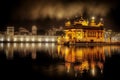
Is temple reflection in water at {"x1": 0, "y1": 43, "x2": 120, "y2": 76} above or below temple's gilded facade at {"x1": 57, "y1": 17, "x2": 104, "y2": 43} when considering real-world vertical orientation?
below

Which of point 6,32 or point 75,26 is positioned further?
point 6,32

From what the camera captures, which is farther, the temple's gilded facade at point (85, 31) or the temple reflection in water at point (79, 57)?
the temple's gilded facade at point (85, 31)

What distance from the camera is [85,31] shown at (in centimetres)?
4791

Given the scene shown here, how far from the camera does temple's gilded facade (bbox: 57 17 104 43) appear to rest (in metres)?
47.1

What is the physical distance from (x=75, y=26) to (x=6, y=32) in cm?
2487

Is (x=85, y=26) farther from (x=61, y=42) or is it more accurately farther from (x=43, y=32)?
(x=43, y=32)

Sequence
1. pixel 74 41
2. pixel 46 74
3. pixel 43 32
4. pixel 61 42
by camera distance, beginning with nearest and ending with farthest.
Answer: pixel 46 74 < pixel 74 41 < pixel 61 42 < pixel 43 32

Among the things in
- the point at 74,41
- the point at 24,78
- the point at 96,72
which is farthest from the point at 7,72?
the point at 74,41

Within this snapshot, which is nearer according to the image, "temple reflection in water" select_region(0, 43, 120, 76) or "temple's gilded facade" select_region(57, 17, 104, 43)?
"temple reflection in water" select_region(0, 43, 120, 76)

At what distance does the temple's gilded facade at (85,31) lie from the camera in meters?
47.1

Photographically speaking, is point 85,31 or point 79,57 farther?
point 85,31

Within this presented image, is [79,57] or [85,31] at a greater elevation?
[85,31]

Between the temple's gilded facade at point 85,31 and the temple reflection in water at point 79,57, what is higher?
the temple's gilded facade at point 85,31

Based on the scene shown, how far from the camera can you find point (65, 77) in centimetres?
1023
